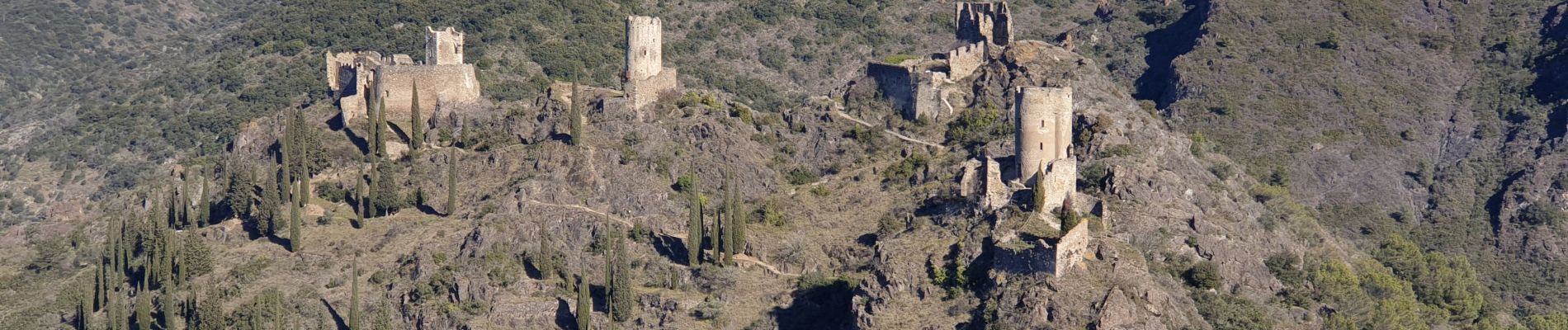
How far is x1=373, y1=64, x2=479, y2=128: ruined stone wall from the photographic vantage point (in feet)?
368

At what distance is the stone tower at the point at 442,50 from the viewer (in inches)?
4493

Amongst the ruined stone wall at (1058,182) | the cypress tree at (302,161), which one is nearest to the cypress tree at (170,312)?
the cypress tree at (302,161)

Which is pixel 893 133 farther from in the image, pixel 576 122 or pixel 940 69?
pixel 576 122

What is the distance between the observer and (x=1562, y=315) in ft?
379

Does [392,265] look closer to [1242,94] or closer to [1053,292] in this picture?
[1053,292]

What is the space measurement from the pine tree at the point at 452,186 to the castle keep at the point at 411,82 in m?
3.56

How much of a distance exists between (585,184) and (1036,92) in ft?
57.9

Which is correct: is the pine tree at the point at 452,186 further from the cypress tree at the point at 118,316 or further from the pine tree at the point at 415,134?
the cypress tree at the point at 118,316

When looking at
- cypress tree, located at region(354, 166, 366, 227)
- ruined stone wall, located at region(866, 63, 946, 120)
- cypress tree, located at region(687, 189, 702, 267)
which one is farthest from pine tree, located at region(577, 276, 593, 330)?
ruined stone wall, located at region(866, 63, 946, 120)

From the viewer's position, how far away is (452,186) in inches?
4200

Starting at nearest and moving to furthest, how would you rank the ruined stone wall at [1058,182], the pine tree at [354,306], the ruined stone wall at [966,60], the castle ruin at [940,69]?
the ruined stone wall at [1058,182] < the pine tree at [354,306] < the castle ruin at [940,69] < the ruined stone wall at [966,60]

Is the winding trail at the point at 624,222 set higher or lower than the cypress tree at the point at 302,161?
lower

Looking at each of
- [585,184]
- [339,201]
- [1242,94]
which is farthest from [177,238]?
[1242,94]

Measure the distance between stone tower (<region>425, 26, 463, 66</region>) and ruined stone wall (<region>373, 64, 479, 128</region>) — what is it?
70cm
